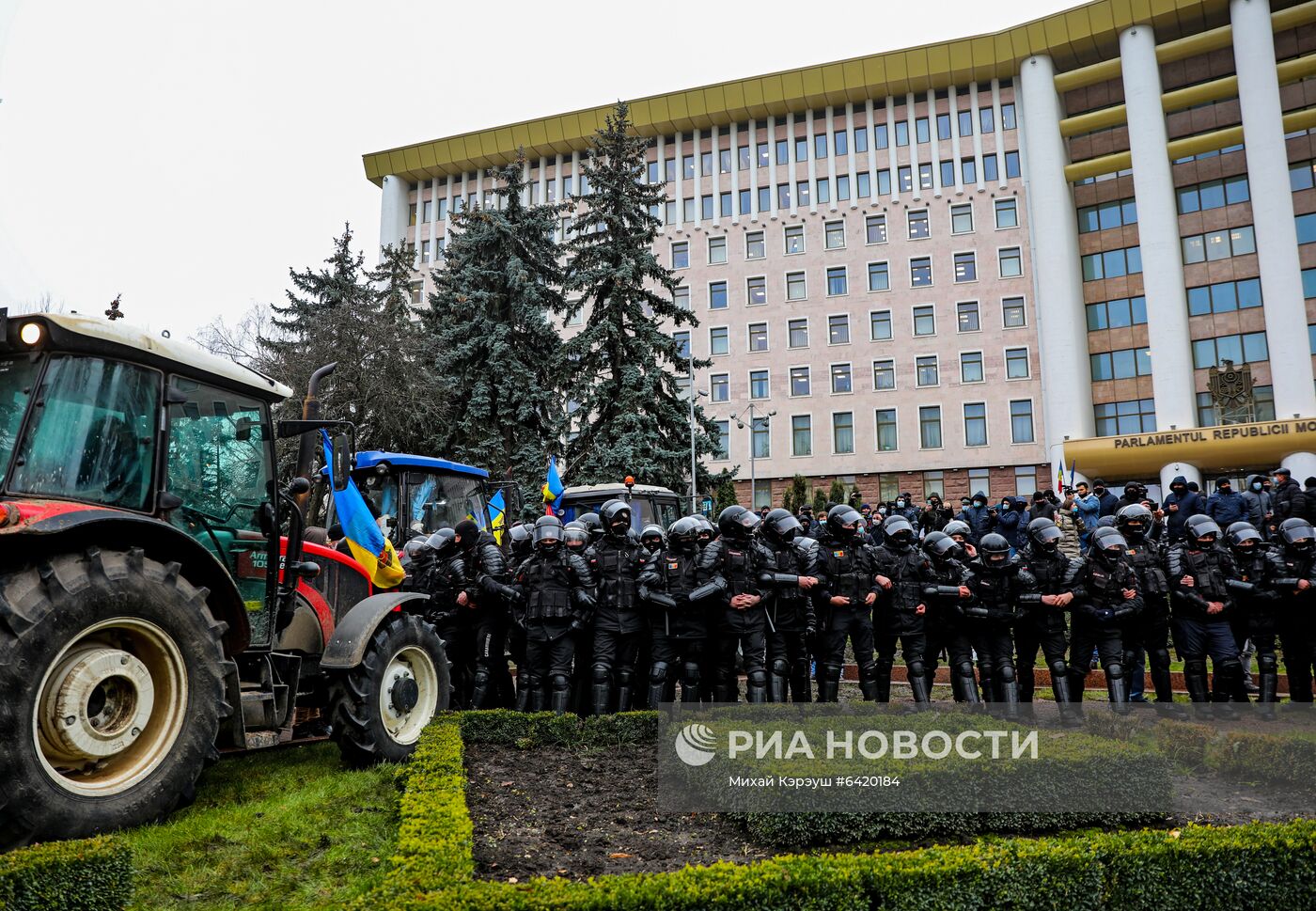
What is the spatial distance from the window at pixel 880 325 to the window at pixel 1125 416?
10.6 meters

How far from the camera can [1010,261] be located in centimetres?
4544

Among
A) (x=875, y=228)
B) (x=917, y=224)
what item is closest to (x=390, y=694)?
(x=875, y=228)

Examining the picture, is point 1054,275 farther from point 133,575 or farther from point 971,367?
point 133,575

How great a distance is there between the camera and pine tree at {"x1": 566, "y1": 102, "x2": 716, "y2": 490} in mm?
23953

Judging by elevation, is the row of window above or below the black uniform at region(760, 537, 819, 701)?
above

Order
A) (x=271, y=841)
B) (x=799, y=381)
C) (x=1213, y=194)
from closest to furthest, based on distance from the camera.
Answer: (x=271, y=841), (x=1213, y=194), (x=799, y=381)

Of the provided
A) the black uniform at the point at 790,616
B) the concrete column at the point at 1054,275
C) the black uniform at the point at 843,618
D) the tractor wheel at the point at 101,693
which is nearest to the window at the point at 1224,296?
the concrete column at the point at 1054,275

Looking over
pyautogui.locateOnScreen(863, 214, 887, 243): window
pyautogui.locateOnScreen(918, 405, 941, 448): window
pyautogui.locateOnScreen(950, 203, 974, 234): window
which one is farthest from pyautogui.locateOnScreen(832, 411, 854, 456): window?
pyautogui.locateOnScreen(950, 203, 974, 234): window

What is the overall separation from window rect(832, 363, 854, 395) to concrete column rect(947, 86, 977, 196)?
10.5 metres

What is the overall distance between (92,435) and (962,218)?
154 feet

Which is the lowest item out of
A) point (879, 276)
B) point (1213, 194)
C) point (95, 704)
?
point (95, 704)

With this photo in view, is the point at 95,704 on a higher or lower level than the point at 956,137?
lower

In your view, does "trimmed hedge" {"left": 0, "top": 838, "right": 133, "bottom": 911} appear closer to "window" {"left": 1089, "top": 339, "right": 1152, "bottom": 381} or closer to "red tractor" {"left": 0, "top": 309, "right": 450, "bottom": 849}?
"red tractor" {"left": 0, "top": 309, "right": 450, "bottom": 849}

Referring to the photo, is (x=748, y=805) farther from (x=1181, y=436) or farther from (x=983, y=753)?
(x=1181, y=436)
